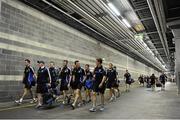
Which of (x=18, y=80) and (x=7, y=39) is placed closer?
(x=7, y=39)

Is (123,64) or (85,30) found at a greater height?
(85,30)

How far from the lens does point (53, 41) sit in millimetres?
12852

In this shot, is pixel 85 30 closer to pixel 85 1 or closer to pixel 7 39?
pixel 85 1

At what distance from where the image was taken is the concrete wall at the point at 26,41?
29.8 ft

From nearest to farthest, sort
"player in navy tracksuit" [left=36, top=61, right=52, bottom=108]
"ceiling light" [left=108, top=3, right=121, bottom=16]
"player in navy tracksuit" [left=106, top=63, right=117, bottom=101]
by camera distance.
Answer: "player in navy tracksuit" [left=36, top=61, right=52, bottom=108], "ceiling light" [left=108, top=3, right=121, bottom=16], "player in navy tracksuit" [left=106, top=63, right=117, bottom=101]

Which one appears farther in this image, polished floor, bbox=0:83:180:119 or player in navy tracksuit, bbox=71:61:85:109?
player in navy tracksuit, bbox=71:61:85:109

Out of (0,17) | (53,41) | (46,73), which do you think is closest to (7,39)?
(0,17)

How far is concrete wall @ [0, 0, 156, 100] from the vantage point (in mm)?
9070

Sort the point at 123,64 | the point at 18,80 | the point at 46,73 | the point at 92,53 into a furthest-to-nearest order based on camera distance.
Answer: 1. the point at 123,64
2. the point at 92,53
3. the point at 18,80
4. the point at 46,73

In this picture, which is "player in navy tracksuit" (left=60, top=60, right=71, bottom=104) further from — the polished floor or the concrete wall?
the concrete wall

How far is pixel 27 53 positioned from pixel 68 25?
502 centimetres

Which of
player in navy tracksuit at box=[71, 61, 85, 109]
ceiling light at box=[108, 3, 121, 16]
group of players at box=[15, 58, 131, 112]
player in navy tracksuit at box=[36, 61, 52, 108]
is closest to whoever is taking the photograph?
group of players at box=[15, 58, 131, 112]

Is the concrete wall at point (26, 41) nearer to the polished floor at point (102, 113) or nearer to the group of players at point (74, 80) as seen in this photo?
the group of players at point (74, 80)

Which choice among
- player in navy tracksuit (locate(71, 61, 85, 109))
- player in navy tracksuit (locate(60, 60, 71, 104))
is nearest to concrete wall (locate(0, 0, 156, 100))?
player in navy tracksuit (locate(60, 60, 71, 104))
